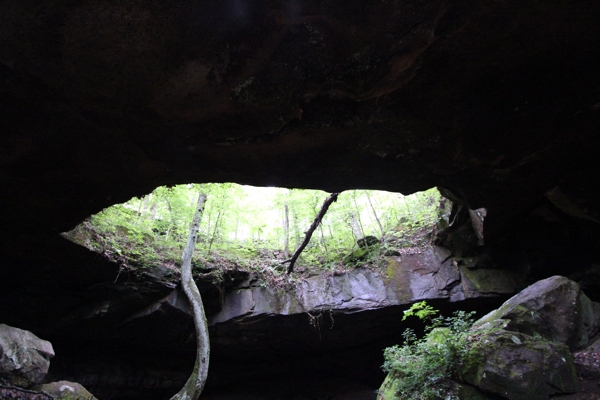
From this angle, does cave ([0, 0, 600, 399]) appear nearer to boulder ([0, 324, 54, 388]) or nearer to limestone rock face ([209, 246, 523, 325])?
boulder ([0, 324, 54, 388])

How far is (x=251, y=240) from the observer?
38.4ft

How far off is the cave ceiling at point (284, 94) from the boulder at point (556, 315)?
2677 millimetres

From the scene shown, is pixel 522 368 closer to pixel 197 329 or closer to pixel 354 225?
pixel 197 329

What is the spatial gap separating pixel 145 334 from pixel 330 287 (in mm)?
5278

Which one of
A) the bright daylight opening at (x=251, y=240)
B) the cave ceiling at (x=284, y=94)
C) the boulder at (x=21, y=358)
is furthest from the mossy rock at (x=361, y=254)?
the boulder at (x=21, y=358)

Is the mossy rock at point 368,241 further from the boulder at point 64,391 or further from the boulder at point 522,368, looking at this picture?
the boulder at point 64,391

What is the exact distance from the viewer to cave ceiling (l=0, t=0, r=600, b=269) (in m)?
2.33

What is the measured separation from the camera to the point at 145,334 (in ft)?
26.4

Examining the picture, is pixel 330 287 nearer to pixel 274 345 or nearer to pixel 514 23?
pixel 274 345

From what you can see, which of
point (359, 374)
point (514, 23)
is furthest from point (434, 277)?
point (514, 23)

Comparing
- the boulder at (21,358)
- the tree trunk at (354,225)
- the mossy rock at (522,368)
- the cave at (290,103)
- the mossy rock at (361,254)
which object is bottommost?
the mossy rock at (522,368)

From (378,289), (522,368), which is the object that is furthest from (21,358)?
(378,289)

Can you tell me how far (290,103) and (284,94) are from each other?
5.3 inches

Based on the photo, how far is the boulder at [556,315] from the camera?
17.4ft
